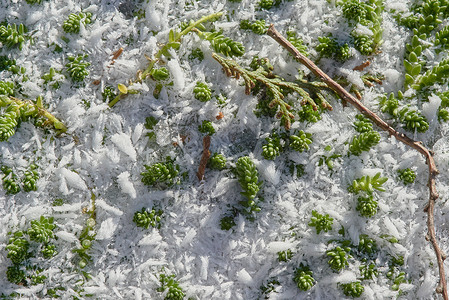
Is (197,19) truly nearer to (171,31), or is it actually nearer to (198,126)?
(171,31)

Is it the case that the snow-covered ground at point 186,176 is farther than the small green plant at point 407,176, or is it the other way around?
the small green plant at point 407,176

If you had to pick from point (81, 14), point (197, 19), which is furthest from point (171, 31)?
point (81, 14)

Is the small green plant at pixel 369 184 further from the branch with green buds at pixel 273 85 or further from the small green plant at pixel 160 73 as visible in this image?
the small green plant at pixel 160 73

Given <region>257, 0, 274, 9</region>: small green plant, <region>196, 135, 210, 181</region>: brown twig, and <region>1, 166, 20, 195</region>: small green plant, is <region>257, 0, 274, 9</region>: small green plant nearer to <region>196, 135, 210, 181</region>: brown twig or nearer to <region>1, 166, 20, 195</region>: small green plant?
<region>196, 135, 210, 181</region>: brown twig

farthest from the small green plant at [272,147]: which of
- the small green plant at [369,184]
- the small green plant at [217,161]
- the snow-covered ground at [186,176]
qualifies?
the small green plant at [369,184]

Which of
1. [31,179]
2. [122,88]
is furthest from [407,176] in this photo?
[31,179]

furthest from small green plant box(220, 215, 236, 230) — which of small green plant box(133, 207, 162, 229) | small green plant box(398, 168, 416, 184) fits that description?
small green plant box(398, 168, 416, 184)
